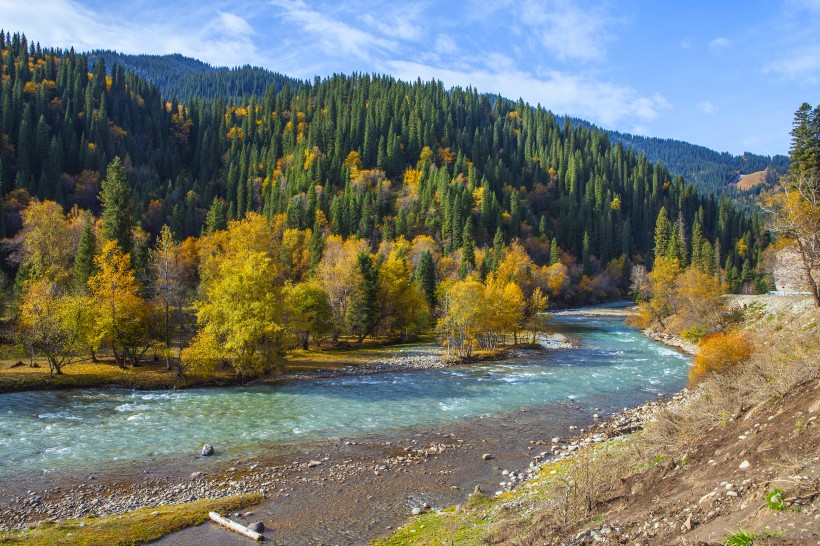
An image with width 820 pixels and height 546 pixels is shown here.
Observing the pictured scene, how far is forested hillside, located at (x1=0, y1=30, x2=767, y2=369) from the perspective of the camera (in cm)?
5238

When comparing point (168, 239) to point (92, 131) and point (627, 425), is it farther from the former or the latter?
point (92, 131)

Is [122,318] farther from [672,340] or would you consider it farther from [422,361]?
[672,340]

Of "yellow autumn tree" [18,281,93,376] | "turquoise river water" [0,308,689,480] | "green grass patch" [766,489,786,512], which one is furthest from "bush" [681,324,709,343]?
"yellow autumn tree" [18,281,93,376]

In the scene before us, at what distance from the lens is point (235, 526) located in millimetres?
15305

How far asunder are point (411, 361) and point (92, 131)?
455 feet

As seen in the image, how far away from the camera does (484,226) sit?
12850 centimetres

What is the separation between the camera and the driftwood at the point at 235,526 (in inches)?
584

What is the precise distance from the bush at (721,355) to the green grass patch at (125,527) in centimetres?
2714

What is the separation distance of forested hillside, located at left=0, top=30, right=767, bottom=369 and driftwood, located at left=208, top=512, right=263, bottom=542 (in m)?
24.5

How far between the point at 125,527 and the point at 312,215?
105771 millimetres

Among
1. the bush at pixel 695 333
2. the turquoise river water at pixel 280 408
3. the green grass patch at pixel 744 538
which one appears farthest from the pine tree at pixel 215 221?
the green grass patch at pixel 744 538

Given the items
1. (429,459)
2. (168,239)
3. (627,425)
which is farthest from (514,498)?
(168,239)

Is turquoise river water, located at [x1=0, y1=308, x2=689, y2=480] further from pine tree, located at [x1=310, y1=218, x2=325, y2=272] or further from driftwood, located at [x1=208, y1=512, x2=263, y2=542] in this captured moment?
pine tree, located at [x1=310, y1=218, x2=325, y2=272]

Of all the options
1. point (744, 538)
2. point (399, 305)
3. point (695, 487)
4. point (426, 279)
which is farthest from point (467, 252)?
point (744, 538)
